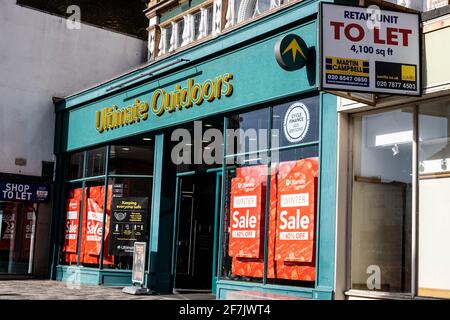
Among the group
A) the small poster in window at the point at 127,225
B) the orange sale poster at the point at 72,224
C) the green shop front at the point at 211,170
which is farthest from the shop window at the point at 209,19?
the orange sale poster at the point at 72,224

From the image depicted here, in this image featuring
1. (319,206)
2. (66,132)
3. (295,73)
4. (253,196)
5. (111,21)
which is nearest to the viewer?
(319,206)

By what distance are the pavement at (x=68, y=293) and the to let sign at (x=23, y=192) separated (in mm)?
2722

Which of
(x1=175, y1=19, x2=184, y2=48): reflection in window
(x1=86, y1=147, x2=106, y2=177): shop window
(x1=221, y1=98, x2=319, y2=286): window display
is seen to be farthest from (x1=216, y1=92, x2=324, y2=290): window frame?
(x1=175, y1=19, x2=184, y2=48): reflection in window

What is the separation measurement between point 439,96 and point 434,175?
112cm

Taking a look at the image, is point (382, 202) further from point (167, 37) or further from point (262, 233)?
point (167, 37)

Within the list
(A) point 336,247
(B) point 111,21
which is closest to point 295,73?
(A) point 336,247

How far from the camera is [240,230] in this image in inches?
480

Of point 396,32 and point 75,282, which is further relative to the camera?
point 75,282

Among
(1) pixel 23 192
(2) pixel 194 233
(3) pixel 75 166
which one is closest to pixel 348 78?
(2) pixel 194 233

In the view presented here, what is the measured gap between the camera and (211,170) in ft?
47.2

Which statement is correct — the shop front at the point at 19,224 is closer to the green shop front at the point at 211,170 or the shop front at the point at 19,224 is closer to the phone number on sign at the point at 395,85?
the green shop front at the point at 211,170

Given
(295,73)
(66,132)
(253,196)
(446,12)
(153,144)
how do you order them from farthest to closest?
(66,132) → (153,144) → (253,196) → (295,73) → (446,12)

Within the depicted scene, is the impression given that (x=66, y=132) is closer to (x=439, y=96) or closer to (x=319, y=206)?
(x=319, y=206)

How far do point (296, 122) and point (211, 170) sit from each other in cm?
351
